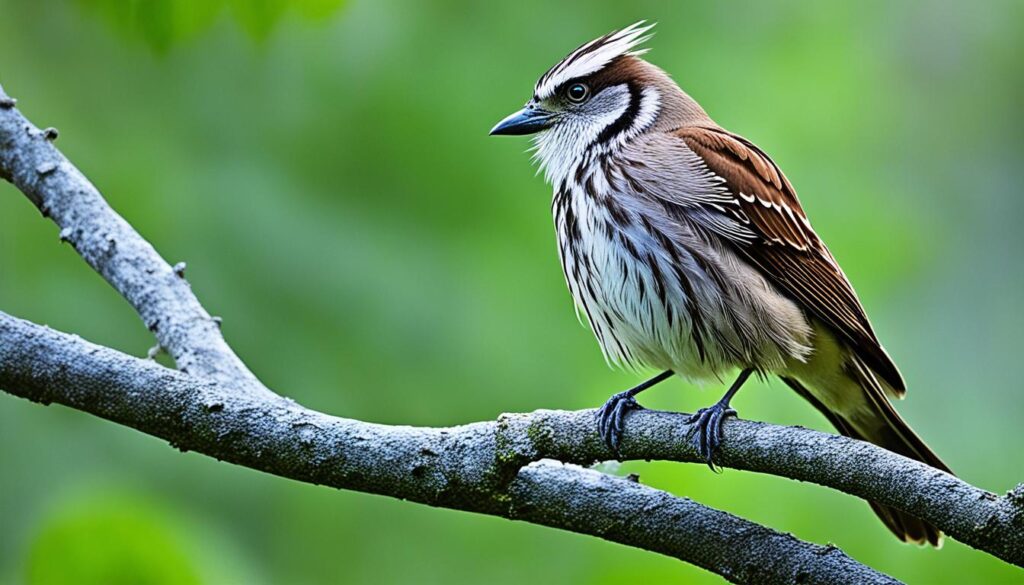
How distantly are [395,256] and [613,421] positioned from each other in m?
2.23

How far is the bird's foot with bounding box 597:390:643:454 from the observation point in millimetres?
3117

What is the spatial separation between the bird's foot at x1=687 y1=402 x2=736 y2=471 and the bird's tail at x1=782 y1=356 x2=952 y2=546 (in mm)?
1244

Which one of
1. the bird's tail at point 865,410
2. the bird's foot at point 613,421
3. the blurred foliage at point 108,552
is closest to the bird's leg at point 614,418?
the bird's foot at point 613,421

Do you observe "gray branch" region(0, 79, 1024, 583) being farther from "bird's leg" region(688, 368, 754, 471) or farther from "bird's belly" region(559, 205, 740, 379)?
"bird's belly" region(559, 205, 740, 379)

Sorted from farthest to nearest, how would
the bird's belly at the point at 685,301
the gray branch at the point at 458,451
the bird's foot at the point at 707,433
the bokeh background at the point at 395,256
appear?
the bokeh background at the point at 395,256, the bird's belly at the point at 685,301, the gray branch at the point at 458,451, the bird's foot at the point at 707,433

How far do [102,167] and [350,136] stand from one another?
3.51 ft

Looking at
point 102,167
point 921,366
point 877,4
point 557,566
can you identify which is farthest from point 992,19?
point 102,167

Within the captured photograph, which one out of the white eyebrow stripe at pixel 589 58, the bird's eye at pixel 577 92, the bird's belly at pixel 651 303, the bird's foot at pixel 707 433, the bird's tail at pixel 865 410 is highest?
the white eyebrow stripe at pixel 589 58

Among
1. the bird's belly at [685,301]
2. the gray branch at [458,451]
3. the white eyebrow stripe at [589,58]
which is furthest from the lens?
the white eyebrow stripe at [589,58]

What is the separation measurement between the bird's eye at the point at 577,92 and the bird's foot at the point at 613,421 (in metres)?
1.67

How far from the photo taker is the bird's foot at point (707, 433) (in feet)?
9.76

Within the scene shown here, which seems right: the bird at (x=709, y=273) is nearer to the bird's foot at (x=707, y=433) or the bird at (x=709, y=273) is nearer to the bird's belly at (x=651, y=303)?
the bird's belly at (x=651, y=303)

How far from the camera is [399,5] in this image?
17.1 ft

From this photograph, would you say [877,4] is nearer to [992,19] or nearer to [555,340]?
[992,19]
